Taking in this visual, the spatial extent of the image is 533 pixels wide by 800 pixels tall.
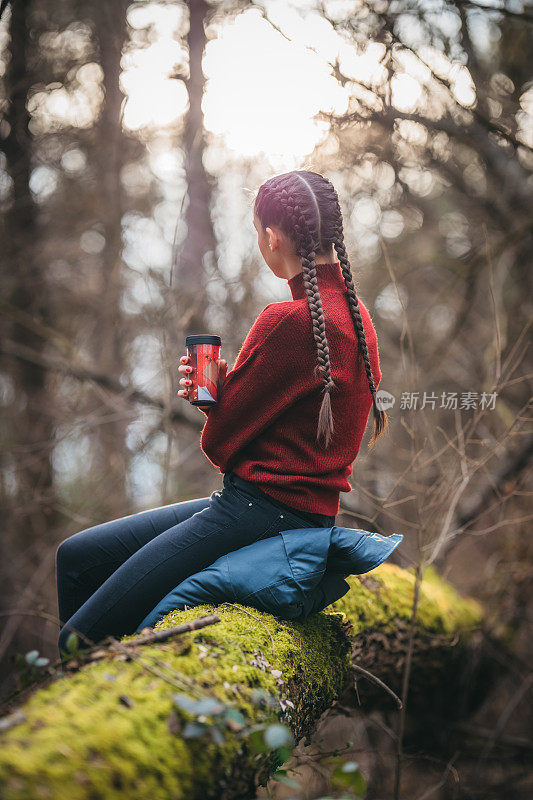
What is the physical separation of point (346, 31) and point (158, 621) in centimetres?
347

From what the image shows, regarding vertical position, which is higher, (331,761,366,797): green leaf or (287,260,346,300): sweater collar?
(287,260,346,300): sweater collar

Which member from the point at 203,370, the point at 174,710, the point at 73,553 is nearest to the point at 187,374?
the point at 203,370

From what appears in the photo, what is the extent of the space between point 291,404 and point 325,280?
477 mm

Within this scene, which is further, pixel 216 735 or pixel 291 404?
pixel 291 404

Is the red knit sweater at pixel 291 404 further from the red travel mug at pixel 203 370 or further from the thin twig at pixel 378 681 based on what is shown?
the thin twig at pixel 378 681

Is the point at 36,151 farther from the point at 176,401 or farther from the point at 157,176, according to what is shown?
the point at 176,401

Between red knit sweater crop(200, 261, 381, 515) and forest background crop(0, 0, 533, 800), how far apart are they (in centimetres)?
62


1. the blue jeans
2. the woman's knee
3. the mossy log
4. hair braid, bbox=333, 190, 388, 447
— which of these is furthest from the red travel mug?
the woman's knee

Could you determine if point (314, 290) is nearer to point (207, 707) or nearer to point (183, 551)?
point (183, 551)

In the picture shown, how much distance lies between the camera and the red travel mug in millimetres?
2166

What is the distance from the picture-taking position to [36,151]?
263 inches

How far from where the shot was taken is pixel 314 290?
7.04 ft

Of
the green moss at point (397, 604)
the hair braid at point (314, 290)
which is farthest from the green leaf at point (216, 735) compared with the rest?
the green moss at point (397, 604)

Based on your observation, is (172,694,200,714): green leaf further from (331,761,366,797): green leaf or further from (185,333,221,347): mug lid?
(185,333,221,347): mug lid
